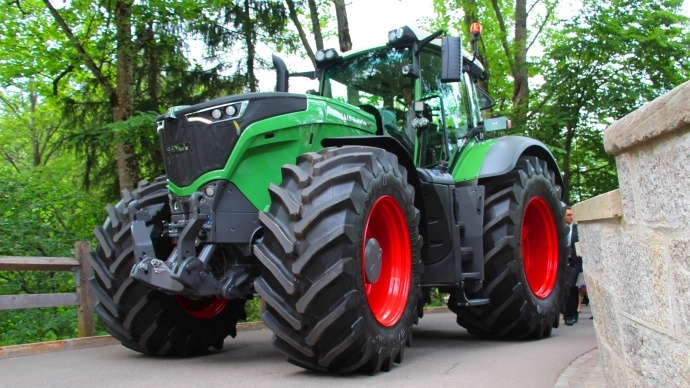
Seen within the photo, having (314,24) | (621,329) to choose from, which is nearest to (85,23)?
(314,24)

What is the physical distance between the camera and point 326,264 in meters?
5.05

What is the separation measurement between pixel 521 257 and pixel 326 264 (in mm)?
3489

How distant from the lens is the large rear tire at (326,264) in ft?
16.4

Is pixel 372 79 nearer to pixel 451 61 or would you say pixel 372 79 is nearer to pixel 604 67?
pixel 451 61

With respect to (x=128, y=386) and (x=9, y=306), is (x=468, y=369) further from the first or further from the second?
(x=9, y=306)

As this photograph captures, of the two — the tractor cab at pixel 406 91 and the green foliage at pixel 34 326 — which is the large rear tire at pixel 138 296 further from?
the green foliage at pixel 34 326

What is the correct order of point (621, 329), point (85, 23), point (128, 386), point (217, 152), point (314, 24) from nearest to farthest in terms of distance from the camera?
point (621, 329)
point (128, 386)
point (217, 152)
point (85, 23)
point (314, 24)

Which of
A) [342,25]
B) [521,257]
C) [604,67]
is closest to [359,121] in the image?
[521,257]

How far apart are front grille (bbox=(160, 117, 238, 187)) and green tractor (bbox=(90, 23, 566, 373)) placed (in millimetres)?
13

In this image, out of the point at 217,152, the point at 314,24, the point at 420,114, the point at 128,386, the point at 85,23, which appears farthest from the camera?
the point at 314,24

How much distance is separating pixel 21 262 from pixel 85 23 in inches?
307

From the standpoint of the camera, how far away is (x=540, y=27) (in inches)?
1035

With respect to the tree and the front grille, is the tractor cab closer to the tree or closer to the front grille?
the front grille

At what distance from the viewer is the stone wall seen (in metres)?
2.44
